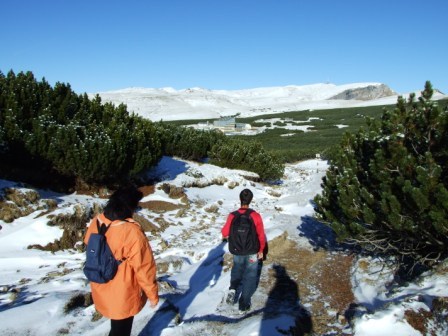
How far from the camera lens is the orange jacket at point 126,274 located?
10.7 ft

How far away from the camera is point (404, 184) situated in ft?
15.6

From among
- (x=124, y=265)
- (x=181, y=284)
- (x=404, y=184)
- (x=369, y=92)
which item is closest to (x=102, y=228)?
(x=124, y=265)

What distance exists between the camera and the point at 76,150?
10.2 m

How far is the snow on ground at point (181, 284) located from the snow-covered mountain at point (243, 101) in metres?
66.4

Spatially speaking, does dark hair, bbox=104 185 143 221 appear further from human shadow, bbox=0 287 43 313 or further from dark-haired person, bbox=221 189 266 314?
human shadow, bbox=0 287 43 313

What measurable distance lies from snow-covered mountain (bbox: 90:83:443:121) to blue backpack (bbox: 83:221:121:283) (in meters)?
72.8

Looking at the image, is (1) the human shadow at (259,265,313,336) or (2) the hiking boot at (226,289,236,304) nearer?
(1) the human shadow at (259,265,313,336)

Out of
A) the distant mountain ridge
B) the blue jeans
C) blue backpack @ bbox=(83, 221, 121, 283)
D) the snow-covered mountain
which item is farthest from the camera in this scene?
the distant mountain ridge

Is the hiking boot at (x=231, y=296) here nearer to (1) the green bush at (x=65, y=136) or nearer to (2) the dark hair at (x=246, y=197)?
(2) the dark hair at (x=246, y=197)

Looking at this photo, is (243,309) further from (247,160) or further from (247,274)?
(247,160)

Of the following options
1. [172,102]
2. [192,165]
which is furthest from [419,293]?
[172,102]

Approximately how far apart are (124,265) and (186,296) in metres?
2.78

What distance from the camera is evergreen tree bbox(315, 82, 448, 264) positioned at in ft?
15.1

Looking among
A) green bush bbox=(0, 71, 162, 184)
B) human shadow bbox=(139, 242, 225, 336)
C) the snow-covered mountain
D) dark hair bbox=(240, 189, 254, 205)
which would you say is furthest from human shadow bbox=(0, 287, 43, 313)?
the snow-covered mountain
